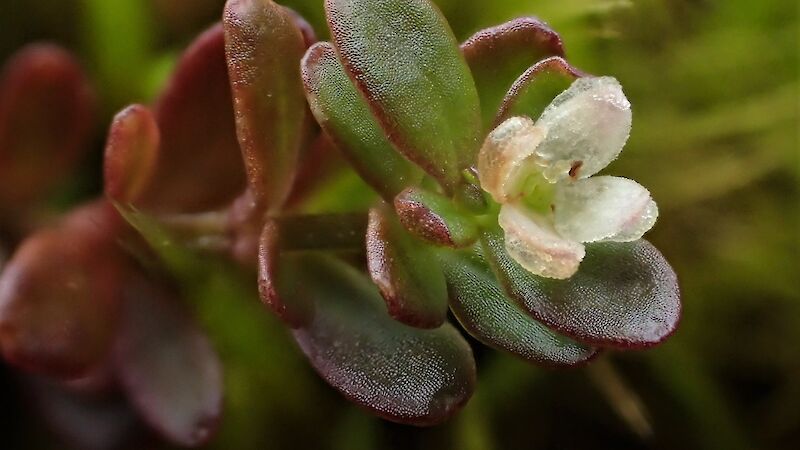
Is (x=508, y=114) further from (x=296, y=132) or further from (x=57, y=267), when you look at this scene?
(x=57, y=267)

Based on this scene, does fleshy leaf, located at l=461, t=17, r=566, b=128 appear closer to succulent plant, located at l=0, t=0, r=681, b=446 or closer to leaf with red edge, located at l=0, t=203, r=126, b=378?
succulent plant, located at l=0, t=0, r=681, b=446

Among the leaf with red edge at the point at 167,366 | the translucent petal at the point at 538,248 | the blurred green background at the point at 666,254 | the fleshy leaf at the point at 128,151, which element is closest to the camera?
the translucent petal at the point at 538,248

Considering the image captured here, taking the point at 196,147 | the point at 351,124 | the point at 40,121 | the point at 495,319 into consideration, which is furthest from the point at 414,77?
the point at 40,121

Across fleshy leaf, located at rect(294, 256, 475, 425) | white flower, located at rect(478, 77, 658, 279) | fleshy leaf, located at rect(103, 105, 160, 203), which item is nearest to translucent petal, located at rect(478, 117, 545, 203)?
white flower, located at rect(478, 77, 658, 279)

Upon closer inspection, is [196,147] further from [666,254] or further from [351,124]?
[666,254]

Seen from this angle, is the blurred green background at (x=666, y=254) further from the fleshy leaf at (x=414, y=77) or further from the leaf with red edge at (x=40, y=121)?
the fleshy leaf at (x=414, y=77)

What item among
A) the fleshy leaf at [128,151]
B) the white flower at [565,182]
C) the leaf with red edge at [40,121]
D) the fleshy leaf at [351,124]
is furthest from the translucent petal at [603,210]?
the leaf with red edge at [40,121]

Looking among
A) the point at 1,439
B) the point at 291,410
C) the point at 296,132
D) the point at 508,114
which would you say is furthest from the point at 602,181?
the point at 1,439
